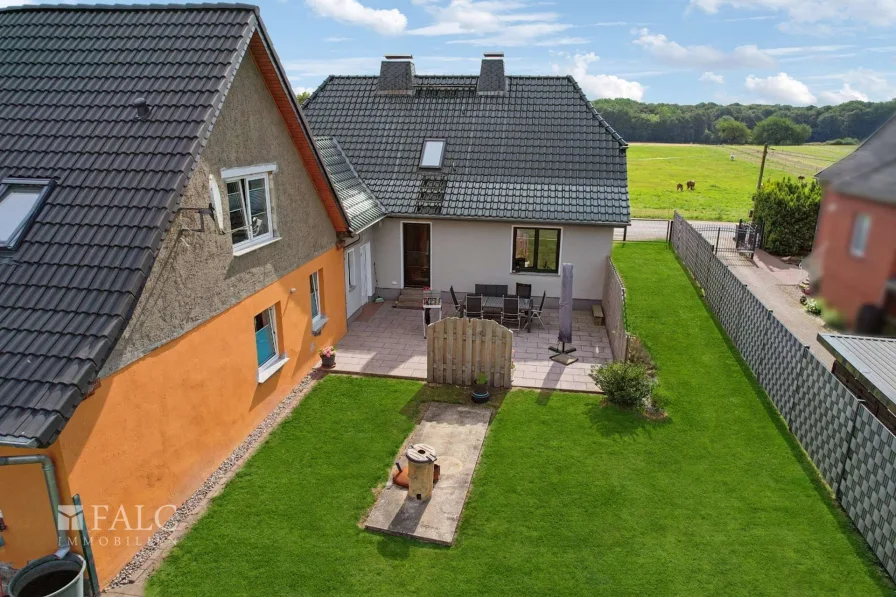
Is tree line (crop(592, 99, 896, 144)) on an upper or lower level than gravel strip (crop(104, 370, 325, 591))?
upper

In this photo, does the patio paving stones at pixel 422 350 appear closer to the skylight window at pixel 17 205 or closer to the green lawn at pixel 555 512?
the green lawn at pixel 555 512

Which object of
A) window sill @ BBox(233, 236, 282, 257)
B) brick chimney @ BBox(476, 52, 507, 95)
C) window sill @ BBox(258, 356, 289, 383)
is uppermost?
brick chimney @ BBox(476, 52, 507, 95)

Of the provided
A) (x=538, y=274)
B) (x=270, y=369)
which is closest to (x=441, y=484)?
(x=270, y=369)

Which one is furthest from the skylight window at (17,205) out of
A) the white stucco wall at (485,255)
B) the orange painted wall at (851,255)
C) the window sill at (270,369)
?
the white stucco wall at (485,255)

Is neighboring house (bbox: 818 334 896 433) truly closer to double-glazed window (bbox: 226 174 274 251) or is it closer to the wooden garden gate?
the wooden garden gate

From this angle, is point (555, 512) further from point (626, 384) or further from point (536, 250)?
point (536, 250)

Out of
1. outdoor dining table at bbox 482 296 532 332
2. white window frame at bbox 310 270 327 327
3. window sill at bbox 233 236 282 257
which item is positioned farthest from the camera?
outdoor dining table at bbox 482 296 532 332

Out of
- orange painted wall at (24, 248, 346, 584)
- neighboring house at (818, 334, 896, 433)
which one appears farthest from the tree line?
orange painted wall at (24, 248, 346, 584)
